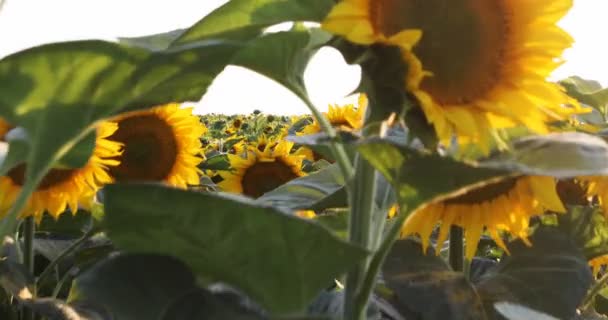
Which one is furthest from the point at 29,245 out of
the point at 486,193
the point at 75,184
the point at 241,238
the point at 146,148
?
the point at 241,238

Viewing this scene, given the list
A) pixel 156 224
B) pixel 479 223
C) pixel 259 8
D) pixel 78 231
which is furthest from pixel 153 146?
pixel 156 224

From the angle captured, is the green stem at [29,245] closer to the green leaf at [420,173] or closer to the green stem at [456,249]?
the green stem at [456,249]

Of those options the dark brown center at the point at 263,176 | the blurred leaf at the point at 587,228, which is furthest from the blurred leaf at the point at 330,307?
the dark brown center at the point at 263,176

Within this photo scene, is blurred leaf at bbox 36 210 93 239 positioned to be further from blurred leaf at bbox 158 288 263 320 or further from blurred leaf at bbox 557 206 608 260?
blurred leaf at bbox 158 288 263 320

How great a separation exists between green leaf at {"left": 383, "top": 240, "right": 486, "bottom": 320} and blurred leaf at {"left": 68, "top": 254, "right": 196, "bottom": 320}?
0.47 m

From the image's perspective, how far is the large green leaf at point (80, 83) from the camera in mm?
602

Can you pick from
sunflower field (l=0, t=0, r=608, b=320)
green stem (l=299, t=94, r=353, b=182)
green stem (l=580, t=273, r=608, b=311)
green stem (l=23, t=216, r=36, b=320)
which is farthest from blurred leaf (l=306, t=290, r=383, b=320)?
green stem (l=23, t=216, r=36, b=320)

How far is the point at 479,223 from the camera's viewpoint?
108 centimetres

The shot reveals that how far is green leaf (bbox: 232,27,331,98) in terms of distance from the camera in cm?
76

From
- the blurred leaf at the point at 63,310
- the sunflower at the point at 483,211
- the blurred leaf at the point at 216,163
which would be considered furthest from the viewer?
the blurred leaf at the point at 216,163

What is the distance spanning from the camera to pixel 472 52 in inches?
32.4

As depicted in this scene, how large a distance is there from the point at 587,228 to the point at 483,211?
402 mm

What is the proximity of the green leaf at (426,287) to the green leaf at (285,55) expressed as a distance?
327mm

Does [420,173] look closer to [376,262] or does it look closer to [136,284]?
[376,262]
